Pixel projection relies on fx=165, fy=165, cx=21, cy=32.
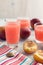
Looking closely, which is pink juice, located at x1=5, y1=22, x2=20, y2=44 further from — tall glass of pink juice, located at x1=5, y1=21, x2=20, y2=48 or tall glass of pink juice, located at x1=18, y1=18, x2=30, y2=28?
tall glass of pink juice, located at x1=18, y1=18, x2=30, y2=28

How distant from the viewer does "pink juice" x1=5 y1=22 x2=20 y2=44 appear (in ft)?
3.16

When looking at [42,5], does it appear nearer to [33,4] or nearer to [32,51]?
[33,4]

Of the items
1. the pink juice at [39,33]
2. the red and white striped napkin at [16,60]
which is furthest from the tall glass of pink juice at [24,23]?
the red and white striped napkin at [16,60]

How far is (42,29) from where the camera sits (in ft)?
3.27

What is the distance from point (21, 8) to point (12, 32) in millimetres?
1494

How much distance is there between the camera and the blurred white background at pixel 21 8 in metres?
2.34

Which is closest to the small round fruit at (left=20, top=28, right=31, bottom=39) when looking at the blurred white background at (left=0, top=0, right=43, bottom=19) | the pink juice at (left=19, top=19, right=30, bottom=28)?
the pink juice at (left=19, top=19, right=30, bottom=28)

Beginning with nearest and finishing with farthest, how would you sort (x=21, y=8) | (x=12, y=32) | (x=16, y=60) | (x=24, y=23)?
(x=16, y=60) < (x=12, y=32) < (x=24, y=23) < (x=21, y=8)

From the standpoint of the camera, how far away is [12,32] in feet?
3.16

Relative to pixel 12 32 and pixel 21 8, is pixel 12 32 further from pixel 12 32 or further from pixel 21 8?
pixel 21 8

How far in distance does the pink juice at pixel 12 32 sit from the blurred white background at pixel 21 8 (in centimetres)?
141

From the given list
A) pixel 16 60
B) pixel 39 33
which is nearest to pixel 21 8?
pixel 39 33

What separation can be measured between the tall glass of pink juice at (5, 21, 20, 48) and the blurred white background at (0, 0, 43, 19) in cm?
141

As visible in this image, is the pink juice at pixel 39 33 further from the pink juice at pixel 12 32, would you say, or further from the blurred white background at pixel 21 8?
the blurred white background at pixel 21 8
